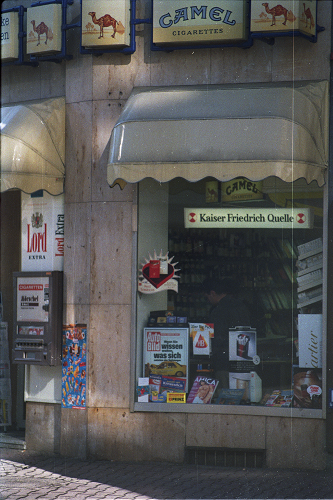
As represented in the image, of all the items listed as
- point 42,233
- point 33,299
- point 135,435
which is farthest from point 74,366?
point 42,233

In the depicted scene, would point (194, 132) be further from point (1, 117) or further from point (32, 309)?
point (32, 309)

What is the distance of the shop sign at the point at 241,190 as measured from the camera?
7.81 metres

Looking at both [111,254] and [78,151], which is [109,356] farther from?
[78,151]

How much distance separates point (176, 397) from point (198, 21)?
4436 millimetres

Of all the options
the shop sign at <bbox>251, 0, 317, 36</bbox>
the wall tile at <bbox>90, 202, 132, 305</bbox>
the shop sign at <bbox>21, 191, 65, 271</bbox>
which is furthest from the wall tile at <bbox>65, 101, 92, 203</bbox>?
the shop sign at <bbox>251, 0, 317, 36</bbox>

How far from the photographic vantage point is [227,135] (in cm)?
707

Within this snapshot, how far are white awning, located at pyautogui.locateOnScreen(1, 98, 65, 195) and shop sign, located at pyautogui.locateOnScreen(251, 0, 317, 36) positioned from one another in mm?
2594

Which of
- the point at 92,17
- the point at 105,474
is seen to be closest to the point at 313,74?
the point at 92,17

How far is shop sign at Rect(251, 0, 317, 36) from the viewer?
7.34 m

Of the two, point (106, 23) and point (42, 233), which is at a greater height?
point (106, 23)

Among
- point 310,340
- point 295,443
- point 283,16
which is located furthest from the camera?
point 310,340

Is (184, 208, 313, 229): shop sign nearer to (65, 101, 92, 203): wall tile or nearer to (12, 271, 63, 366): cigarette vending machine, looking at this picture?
(65, 101, 92, 203): wall tile

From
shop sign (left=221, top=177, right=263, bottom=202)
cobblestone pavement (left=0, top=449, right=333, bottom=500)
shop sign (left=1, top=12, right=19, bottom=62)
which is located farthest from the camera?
shop sign (left=1, top=12, right=19, bottom=62)

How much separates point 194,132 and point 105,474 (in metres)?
3.89
